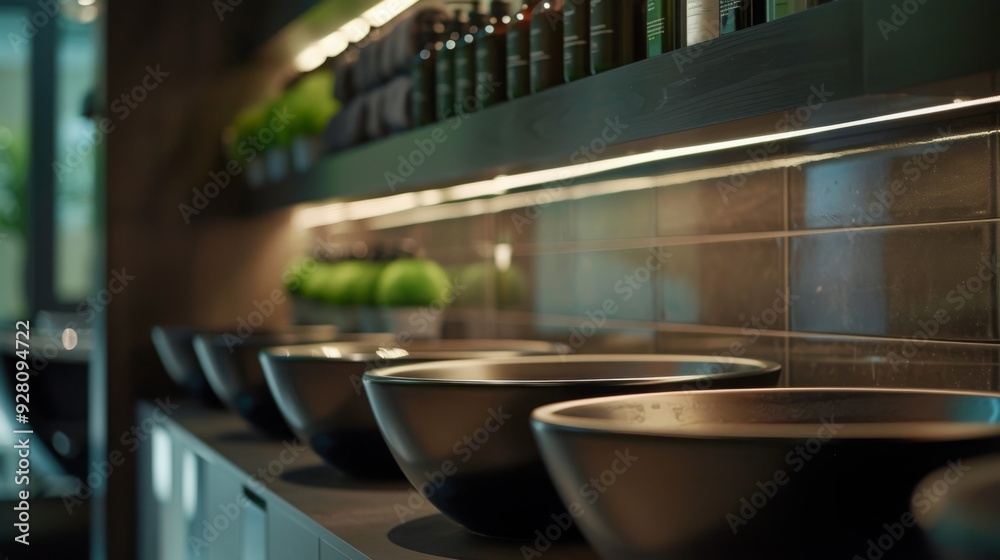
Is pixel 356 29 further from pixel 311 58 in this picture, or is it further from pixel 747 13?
pixel 747 13

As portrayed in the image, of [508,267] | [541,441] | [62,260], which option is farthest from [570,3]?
[62,260]

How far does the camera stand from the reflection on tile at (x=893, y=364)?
1.08 metres

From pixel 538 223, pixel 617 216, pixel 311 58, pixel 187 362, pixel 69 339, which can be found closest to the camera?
pixel 617 216

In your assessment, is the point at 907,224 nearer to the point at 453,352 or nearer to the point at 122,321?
the point at 453,352

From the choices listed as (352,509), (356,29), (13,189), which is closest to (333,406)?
(352,509)

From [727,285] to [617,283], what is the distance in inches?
11.8

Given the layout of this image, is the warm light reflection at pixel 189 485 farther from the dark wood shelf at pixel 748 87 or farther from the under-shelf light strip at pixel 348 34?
the under-shelf light strip at pixel 348 34

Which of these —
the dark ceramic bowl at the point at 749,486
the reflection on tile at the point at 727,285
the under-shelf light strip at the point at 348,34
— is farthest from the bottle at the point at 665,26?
the under-shelf light strip at the point at 348,34

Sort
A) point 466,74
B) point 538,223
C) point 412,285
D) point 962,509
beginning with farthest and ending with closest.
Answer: point 412,285 → point 538,223 → point 466,74 → point 962,509

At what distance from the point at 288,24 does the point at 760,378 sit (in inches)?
69.9

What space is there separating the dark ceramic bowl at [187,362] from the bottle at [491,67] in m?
1.16

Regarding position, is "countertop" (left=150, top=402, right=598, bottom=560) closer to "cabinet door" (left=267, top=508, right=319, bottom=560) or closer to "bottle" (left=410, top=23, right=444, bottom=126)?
"cabinet door" (left=267, top=508, right=319, bottom=560)

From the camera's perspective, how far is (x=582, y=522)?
0.75 meters

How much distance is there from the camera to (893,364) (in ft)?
3.91
